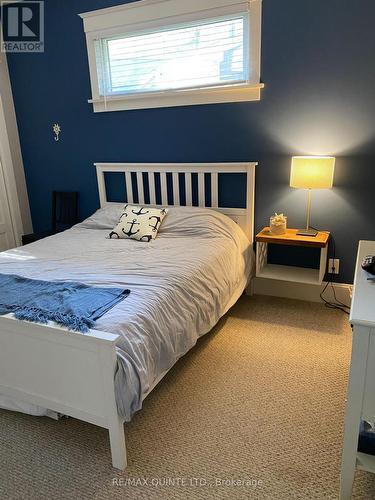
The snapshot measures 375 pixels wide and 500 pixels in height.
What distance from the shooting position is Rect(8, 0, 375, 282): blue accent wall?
8.30 feet

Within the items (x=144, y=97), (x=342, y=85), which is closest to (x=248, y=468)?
(x=342, y=85)

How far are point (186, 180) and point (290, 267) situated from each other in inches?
45.1

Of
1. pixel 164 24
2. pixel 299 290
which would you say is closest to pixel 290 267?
pixel 299 290

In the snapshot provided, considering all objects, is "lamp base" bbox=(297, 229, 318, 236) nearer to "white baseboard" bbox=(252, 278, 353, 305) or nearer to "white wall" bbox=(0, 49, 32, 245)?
"white baseboard" bbox=(252, 278, 353, 305)

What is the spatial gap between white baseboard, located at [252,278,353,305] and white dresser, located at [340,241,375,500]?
1.64m

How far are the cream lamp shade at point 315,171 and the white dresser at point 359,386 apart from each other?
134 cm

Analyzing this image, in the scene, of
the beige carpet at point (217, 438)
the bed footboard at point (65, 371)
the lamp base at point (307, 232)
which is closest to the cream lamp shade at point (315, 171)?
the lamp base at point (307, 232)

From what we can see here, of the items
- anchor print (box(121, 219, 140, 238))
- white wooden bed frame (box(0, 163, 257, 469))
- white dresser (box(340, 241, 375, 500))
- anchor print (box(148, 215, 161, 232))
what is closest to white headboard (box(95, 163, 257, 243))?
anchor print (box(148, 215, 161, 232))

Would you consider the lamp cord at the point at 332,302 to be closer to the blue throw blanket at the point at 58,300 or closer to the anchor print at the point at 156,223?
the anchor print at the point at 156,223

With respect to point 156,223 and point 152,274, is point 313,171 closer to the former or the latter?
point 156,223

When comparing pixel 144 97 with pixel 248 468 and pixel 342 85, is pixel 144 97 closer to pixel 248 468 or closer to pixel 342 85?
pixel 342 85

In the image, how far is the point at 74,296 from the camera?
1.78 metres

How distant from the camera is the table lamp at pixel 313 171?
252cm

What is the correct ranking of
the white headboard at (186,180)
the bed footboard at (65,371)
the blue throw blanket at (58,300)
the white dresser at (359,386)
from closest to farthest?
the white dresser at (359,386), the bed footboard at (65,371), the blue throw blanket at (58,300), the white headboard at (186,180)
